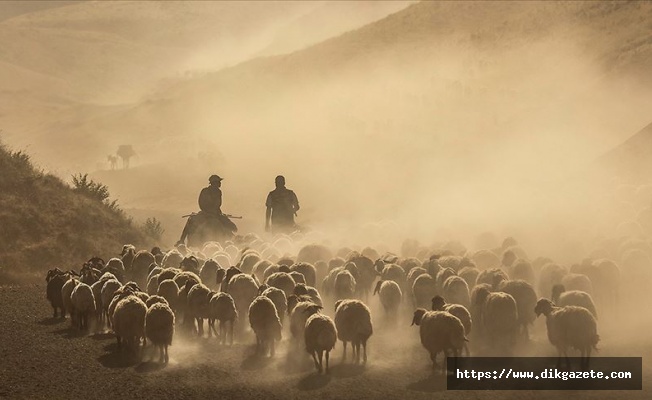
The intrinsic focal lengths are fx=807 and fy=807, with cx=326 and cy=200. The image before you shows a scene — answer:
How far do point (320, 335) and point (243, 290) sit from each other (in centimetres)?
426

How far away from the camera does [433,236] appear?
115 feet

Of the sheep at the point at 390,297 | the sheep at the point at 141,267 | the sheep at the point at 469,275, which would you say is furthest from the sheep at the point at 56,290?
the sheep at the point at 469,275

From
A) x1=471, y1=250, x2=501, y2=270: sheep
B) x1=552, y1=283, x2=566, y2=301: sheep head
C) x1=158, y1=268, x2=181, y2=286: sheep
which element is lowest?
x1=552, y1=283, x2=566, y2=301: sheep head

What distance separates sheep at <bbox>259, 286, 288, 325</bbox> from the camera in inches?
734

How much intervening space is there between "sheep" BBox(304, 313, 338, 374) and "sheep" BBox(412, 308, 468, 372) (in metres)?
1.83

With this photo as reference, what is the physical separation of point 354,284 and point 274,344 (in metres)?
3.85

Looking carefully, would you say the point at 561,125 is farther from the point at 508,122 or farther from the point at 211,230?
the point at 211,230

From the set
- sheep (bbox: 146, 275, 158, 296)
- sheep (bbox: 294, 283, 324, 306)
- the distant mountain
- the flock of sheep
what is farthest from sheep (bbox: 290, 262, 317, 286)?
the distant mountain

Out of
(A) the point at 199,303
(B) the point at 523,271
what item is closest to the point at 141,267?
(A) the point at 199,303

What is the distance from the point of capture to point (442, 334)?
621 inches

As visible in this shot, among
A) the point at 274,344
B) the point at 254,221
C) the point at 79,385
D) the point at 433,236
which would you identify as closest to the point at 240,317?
the point at 274,344

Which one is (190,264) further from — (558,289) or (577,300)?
(577,300)

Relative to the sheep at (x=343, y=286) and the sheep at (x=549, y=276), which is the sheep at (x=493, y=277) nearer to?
the sheep at (x=549, y=276)

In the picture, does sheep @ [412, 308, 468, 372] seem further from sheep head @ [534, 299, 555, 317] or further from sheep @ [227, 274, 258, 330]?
sheep @ [227, 274, 258, 330]
